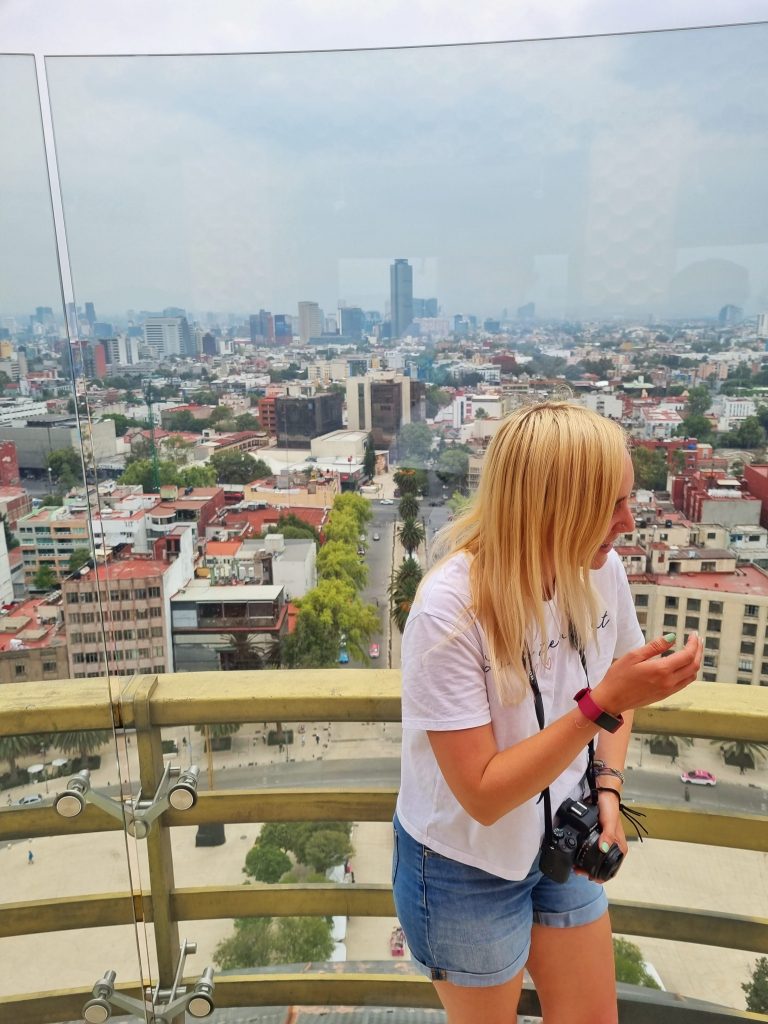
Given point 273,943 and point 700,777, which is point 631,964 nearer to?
point 700,777

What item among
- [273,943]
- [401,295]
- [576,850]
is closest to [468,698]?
Answer: [576,850]

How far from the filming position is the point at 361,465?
12.9 feet

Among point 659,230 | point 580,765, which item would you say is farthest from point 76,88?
point 659,230

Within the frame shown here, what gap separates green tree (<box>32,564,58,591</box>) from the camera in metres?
1.00

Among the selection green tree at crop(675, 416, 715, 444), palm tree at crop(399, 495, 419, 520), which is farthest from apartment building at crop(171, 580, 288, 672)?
green tree at crop(675, 416, 715, 444)

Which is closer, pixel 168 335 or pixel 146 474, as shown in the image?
pixel 146 474

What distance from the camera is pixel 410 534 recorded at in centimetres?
319

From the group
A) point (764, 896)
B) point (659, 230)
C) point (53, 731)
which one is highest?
point (659, 230)

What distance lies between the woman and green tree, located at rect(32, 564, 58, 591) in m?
0.60

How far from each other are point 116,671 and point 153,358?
1729 mm

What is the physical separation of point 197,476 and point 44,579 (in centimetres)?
283

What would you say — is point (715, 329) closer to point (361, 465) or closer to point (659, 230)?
point (659, 230)

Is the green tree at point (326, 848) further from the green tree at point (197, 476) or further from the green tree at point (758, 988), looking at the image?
the green tree at point (197, 476)

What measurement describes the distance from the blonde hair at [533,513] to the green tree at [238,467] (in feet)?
11.1
